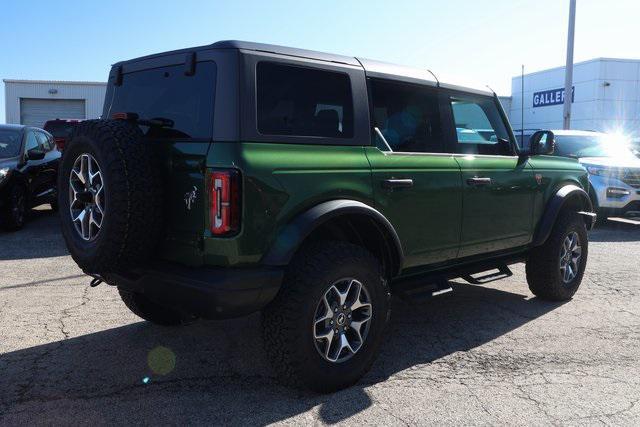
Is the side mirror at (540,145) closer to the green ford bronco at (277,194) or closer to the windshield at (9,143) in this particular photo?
the green ford bronco at (277,194)

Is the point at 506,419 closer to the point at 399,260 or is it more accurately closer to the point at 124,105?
the point at 399,260

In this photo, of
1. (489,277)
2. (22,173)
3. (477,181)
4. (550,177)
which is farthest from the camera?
(22,173)

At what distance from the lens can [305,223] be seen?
304 cm

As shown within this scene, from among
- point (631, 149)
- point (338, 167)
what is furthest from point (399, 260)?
point (631, 149)

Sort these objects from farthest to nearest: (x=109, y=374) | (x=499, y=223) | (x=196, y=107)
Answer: (x=499, y=223), (x=109, y=374), (x=196, y=107)

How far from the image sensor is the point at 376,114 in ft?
12.2

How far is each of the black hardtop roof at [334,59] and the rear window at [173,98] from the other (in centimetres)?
10

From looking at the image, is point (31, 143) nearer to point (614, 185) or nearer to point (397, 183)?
point (397, 183)

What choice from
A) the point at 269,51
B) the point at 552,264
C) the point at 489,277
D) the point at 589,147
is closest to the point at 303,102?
the point at 269,51

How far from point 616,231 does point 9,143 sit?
1037 centimetres

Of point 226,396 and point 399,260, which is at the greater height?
point 399,260

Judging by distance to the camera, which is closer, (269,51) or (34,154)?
(269,51)

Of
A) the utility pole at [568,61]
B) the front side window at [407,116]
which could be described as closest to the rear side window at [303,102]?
the front side window at [407,116]

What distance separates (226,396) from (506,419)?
4.97 ft
